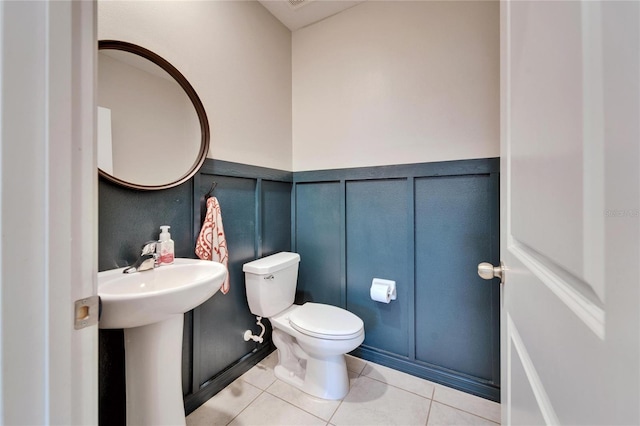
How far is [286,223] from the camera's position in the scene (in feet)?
6.63

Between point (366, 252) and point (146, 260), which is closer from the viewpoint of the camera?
point (146, 260)

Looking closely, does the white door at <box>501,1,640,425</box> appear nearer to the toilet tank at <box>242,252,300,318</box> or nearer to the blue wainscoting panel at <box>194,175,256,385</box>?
the toilet tank at <box>242,252,300,318</box>

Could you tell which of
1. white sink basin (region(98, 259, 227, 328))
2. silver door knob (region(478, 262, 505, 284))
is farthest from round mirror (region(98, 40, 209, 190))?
silver door knob (region(478, 262, 505, 284))

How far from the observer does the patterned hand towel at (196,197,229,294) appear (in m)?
1.36

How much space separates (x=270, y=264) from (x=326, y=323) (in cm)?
49

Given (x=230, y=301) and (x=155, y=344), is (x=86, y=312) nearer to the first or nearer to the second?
(x=155, y=344)

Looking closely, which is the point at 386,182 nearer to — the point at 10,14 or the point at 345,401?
the point at 345,401

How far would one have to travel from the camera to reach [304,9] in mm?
1808

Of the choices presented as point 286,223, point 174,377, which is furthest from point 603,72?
point 286,223

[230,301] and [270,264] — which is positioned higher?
[270,264]

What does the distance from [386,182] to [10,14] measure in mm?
1637

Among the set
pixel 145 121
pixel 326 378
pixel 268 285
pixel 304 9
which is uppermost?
pixel 304 9

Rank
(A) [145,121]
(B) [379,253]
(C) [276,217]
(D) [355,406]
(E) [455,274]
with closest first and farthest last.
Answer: (A) [145,121] < (D) [355,406] < (E) [455,274] < (B) [379,253] < (C) [276,217]

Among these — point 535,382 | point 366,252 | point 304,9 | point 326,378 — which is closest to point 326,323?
point 326,378
